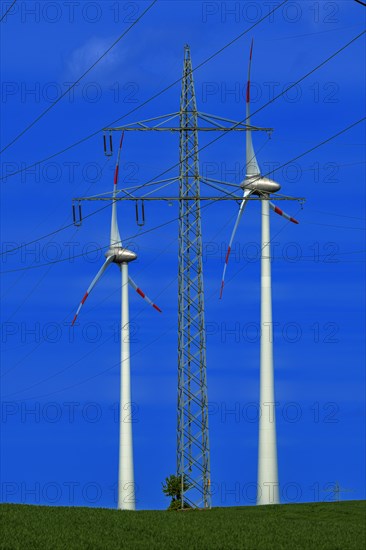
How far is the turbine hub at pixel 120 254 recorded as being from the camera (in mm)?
106062

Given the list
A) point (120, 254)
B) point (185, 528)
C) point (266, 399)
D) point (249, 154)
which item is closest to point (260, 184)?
point (249, 154)

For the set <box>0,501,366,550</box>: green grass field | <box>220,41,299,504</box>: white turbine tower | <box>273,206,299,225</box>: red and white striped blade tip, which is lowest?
<box>0,501,366,550</box>: green grass field

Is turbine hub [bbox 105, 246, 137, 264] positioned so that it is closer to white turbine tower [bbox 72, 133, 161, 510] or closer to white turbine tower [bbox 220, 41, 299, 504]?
white turbine tower [bbox 72, 133, 161, 510]

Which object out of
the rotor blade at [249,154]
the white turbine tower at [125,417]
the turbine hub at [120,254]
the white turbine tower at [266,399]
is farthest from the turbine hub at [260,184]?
the turbine hub at [120,254]

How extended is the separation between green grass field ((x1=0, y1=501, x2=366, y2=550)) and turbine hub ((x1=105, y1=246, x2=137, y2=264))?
31921mm

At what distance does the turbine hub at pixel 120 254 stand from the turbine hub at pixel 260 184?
19.6 metres

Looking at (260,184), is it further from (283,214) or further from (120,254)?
(120,254)

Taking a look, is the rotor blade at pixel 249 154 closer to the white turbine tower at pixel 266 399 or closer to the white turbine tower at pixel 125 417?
the white turbine tower at pixel 266 399

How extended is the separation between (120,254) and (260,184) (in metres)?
21.8

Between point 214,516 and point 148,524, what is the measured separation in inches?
319

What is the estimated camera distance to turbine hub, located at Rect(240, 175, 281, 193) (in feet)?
288

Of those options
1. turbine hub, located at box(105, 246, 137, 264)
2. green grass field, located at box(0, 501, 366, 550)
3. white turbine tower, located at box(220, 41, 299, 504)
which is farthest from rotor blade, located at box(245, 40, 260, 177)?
green grass field, located at box(0, 501, 366, 550)

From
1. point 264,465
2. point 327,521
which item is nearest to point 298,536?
point 327,521

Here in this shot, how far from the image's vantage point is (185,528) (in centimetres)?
6228
